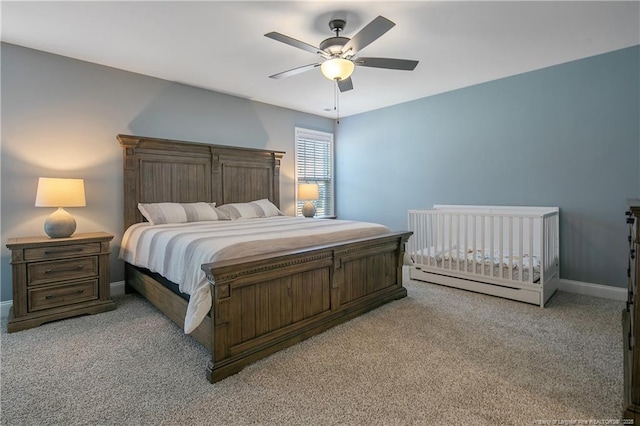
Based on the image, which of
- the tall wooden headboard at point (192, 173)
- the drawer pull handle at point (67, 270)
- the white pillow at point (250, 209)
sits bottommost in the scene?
the drawer pull handle at point (67, 270)

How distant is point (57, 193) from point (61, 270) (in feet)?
2.24

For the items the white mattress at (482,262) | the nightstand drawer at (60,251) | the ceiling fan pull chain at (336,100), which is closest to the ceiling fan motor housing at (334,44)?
the ceiling fan pull chain at (336,100)

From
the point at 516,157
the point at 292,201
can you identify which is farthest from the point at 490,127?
the point at 292,201

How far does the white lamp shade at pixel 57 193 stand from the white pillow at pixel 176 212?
25.9 inches

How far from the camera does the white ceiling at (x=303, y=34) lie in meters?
2.42

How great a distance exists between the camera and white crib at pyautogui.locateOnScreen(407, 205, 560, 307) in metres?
3.19

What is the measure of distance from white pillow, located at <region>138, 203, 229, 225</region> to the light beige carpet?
1085 millimetres

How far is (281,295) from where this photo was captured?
2.32m

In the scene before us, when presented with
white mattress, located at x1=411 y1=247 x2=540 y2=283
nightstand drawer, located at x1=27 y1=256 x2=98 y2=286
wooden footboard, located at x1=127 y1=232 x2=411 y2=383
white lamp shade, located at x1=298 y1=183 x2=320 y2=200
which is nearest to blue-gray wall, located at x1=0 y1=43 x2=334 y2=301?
nightstand drawer, located at x1=27 y1=256 x2=98 y2=286

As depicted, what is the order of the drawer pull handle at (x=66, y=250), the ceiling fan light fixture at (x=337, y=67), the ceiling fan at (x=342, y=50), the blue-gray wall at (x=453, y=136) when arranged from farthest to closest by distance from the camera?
the blue-gray wall at (x=453, y=136), the drawer pull handle at (x=66, y=250), the ceiling fan light fixture at (x=337, y=67), the ceiling fan at (x=342, y=50)

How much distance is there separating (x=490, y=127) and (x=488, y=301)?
2.21 metres

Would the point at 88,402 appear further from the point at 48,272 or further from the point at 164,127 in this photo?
the point at 164,127

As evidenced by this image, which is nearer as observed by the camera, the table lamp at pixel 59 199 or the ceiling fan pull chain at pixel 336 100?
the table lamp at pixel 59 199

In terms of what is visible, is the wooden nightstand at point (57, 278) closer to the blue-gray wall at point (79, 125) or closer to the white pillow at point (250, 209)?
the blue-gray wall at point (79, 125)
